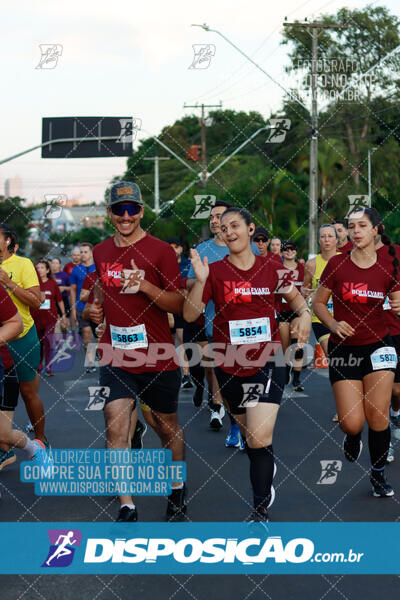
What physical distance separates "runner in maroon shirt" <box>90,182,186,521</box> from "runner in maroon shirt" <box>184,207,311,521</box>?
28 centimetres

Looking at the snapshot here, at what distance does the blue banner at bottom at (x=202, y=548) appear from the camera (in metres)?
4.31

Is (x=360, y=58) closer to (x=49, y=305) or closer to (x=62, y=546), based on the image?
(x=49, y=305)

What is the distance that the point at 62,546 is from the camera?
461 cm

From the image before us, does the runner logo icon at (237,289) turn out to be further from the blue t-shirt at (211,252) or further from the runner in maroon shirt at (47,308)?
the runner in maroon shirt at (47,308)

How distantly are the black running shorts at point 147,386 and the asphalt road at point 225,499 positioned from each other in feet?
2.41

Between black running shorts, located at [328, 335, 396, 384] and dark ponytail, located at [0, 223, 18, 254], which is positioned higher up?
dark ponytail, located at [0, 223, 18, 254]

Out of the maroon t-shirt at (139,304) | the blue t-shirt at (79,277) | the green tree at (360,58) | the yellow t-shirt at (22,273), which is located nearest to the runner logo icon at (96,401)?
the yellow t-shirt at (22,273)

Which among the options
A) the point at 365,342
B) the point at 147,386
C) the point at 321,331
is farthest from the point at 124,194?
the point at 321,331

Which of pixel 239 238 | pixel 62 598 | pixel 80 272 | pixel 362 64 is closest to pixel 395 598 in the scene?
pixel 62 598

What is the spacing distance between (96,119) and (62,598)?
606 inches

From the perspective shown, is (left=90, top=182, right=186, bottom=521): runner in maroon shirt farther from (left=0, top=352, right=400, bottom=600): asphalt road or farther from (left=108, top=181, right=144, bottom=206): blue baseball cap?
(left=0, top=352, right=400, bottom=600): asphalt road

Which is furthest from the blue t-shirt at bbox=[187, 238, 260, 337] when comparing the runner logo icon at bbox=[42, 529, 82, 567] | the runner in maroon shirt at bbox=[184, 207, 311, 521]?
the runner logo icon at bbox=[42, 529, 82, 567]

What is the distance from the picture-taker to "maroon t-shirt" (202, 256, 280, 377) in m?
5.02

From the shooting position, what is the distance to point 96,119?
1823cm
